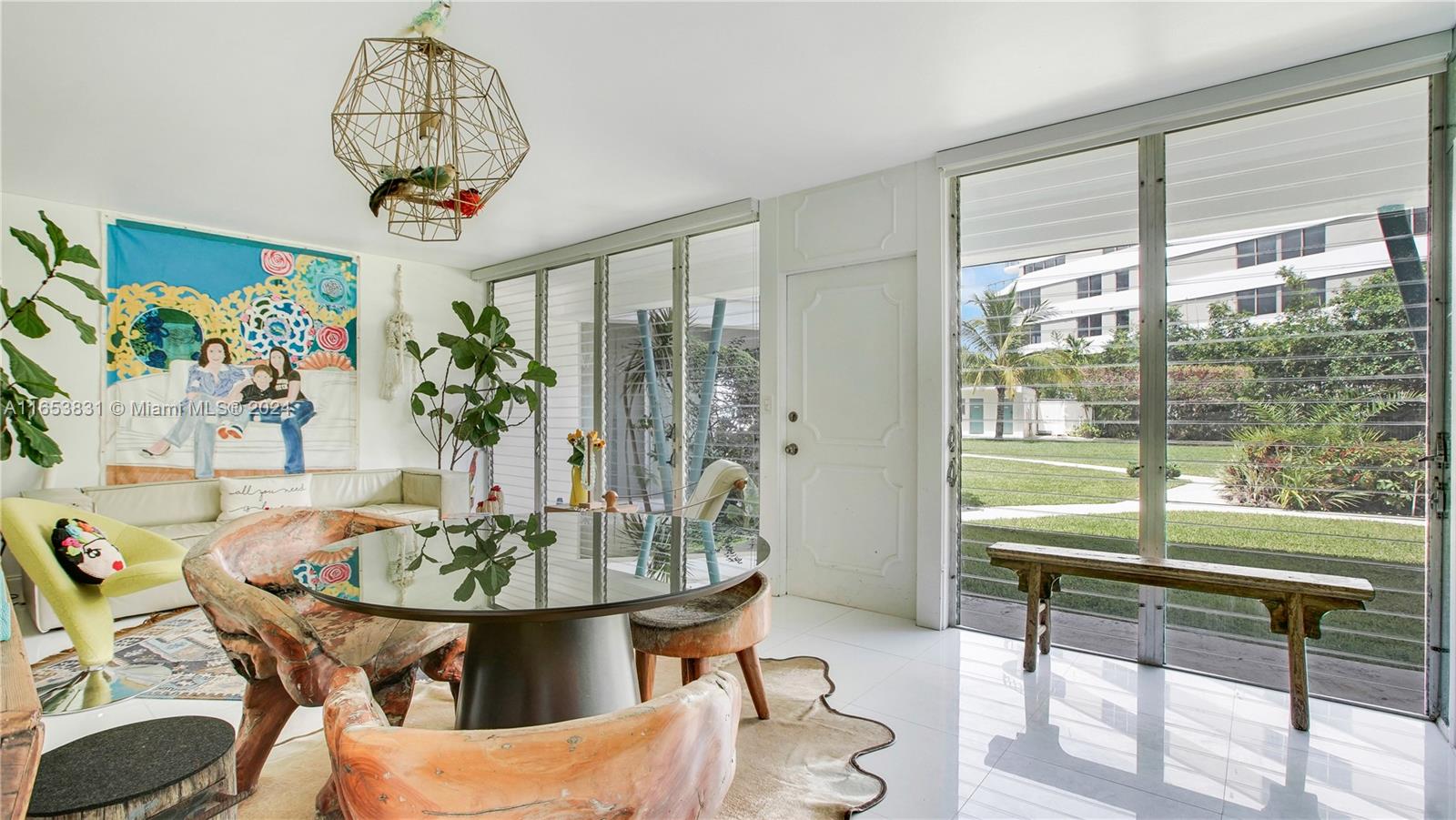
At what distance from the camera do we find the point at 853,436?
12.6 ft

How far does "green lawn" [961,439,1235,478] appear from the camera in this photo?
112 inches

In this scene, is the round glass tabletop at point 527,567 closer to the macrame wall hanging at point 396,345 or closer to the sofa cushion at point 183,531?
the sofa cushion at point 183,531

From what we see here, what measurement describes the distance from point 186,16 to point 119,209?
9.54 ft

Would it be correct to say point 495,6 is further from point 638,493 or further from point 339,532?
point 638,493

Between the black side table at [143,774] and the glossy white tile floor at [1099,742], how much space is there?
3.83 ft

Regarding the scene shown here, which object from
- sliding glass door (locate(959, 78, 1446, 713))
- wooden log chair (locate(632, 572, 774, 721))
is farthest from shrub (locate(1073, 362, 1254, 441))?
wooden log chair (locate(632, 572, 774, 721))

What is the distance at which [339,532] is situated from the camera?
2229 millimetres

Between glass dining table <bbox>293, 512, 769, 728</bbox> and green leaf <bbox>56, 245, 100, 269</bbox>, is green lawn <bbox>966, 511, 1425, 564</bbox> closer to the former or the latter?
glass dining table <bbox>293, 512, 769, 728</bbox>

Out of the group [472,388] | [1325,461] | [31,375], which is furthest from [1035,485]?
[31,375]

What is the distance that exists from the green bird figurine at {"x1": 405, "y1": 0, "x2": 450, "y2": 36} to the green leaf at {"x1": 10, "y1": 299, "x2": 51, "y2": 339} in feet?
5.87

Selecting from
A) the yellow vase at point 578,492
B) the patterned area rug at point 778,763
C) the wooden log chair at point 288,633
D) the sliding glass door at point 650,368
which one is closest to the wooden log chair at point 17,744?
the wooden log chair at point 288,633

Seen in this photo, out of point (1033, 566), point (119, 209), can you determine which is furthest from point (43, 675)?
point (1033, 566)

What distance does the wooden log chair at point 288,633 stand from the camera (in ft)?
5.01

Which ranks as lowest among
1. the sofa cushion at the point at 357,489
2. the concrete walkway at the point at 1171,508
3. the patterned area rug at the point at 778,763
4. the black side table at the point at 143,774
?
the patterned area rug at the point at 778,763
